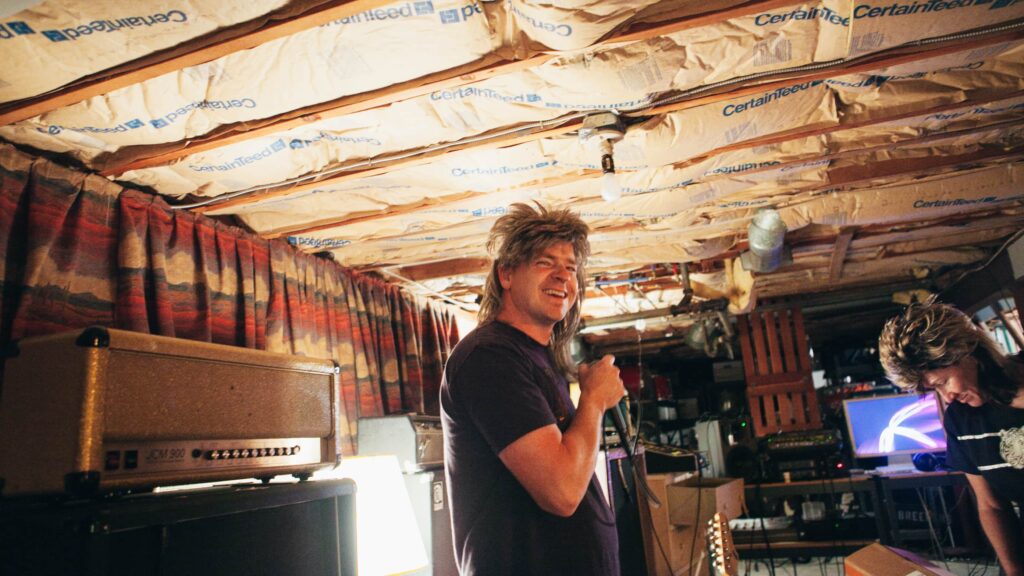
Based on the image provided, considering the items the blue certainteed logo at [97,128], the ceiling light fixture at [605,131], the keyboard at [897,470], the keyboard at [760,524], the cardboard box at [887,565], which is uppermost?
the blue certainteed logo at [97,128]

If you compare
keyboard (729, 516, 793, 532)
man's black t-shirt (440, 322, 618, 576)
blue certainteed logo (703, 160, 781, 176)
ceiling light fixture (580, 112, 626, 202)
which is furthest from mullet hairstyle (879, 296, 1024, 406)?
keyboard (729, 516, 793, 532)

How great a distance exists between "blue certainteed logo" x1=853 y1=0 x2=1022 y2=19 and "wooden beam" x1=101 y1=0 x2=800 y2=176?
0.23 metres

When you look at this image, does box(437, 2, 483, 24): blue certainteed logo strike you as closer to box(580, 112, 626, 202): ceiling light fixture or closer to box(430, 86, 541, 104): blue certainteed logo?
box(430, 86, 541, 104): blue certainteed logo

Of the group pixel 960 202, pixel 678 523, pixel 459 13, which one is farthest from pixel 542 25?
pixel 678 523

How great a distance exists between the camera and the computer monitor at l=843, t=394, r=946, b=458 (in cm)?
521

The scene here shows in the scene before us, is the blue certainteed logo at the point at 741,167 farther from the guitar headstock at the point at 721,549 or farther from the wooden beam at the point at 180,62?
the wooden beam at the point at 180,62

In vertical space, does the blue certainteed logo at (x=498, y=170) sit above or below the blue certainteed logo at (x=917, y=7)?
below

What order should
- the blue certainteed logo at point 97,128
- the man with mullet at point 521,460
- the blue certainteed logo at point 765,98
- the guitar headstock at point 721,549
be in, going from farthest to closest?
the guitar headstock at point 721,549, the blue certainteed logo at point 765,98, the blue certainteed logo at point 97,128, the man with mullet at point 521,460

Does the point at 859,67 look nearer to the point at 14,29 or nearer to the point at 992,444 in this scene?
the point at 992,444

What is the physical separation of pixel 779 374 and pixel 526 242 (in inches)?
178

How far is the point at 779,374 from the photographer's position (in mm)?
5488

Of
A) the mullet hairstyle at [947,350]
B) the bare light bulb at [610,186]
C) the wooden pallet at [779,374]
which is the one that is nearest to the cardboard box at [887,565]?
the mullet hairstyle at [947,350]

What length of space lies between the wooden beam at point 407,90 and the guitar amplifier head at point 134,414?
0.82 metres

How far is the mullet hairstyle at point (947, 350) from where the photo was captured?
227cm
